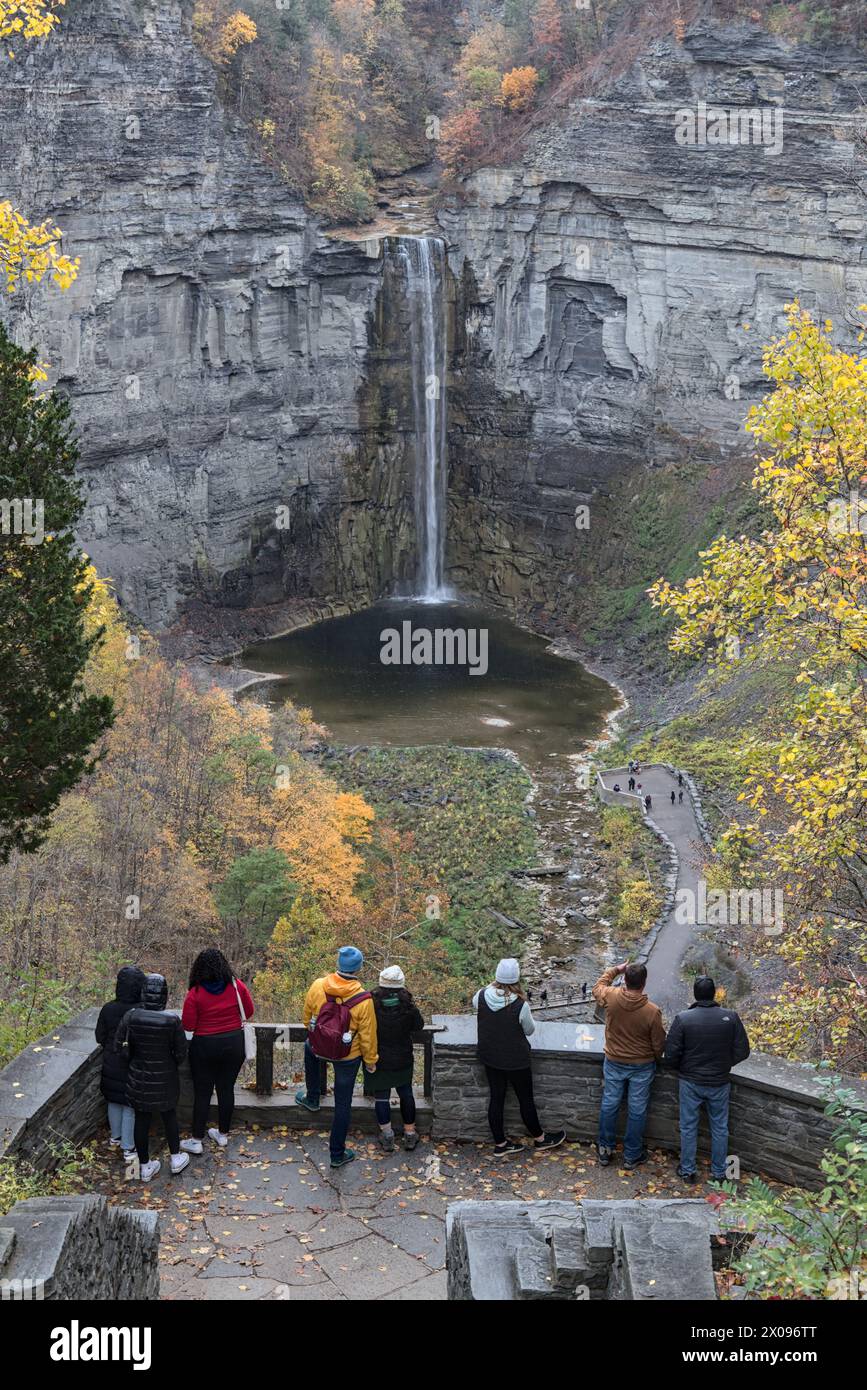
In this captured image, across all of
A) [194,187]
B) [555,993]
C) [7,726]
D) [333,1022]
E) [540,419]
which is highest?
[194,187]

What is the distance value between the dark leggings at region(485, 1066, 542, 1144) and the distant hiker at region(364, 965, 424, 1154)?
2.16ft

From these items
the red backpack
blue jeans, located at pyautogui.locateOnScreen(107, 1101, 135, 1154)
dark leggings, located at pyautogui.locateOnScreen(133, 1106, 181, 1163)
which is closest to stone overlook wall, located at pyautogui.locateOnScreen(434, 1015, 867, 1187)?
the red backpack

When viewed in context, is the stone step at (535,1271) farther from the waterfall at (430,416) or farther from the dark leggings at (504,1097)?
the waterfall at (430,416)

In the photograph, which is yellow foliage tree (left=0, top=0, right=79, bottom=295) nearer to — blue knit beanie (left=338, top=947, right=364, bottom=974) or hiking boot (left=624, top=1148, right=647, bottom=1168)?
blue knit beanie (left=338, top=947, right=364, bottom=974)

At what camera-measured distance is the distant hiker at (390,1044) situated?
1121 centimetres

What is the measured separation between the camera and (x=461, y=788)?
3881cm

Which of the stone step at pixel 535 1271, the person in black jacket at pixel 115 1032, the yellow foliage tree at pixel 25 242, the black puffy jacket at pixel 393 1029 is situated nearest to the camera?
the stone step at pixel 535 1271

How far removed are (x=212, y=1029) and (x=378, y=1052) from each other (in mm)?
1302

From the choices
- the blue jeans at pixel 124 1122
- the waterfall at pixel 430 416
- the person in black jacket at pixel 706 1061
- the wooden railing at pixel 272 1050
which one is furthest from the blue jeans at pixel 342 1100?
the waterfall at pixel 430 416

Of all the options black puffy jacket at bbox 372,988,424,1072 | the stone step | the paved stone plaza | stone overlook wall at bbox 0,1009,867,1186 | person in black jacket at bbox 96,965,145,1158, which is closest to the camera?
the stone step

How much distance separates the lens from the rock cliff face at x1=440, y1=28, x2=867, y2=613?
1941 inches
